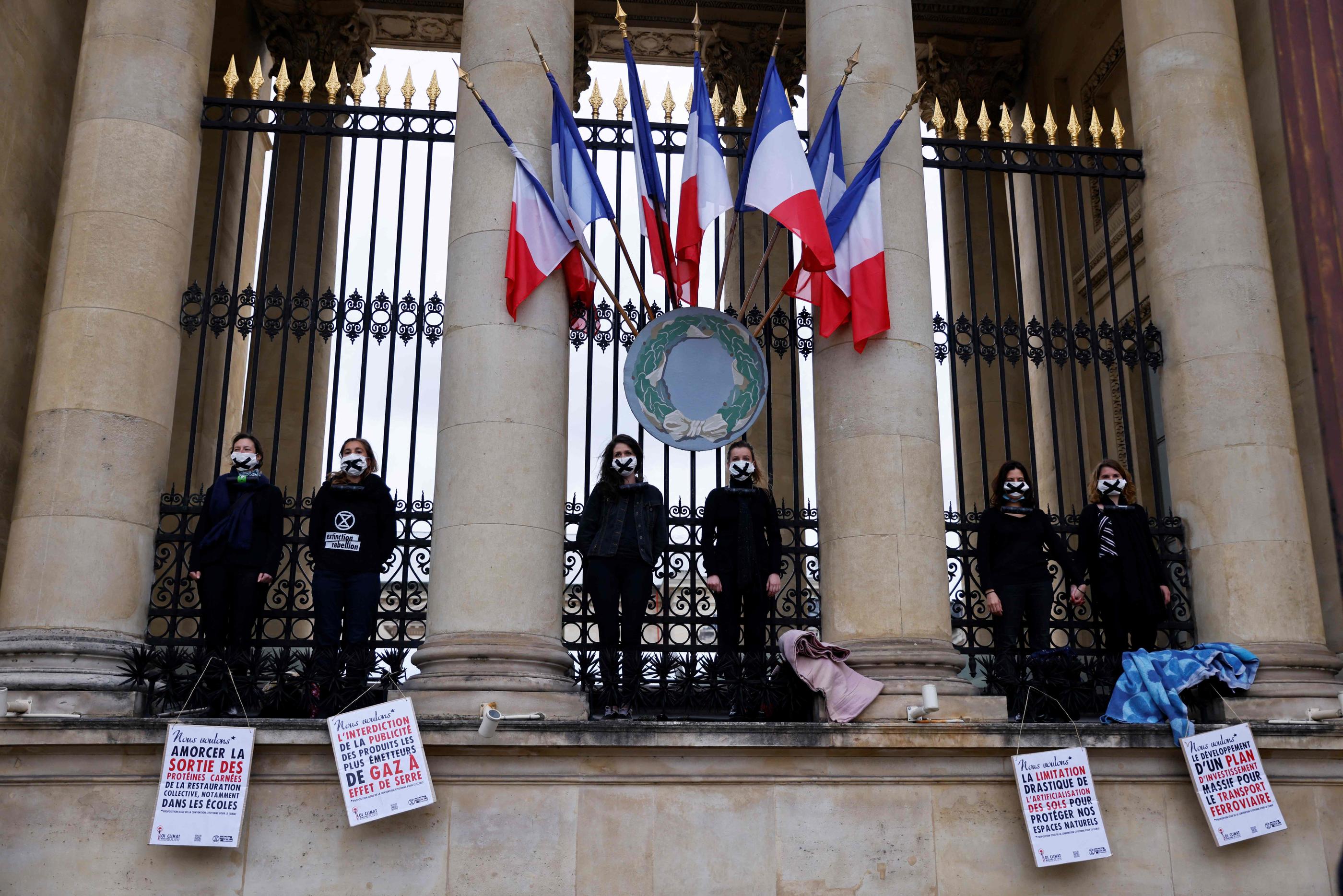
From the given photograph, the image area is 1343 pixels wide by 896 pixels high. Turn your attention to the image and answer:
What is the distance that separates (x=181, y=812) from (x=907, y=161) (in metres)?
7.91

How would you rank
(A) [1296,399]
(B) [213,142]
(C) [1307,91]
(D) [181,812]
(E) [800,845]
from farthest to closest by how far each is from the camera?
(B) [213,142] < (A) [1296,399] < (E) [800,845] < (D) [181,812] < (C) [1307,91]

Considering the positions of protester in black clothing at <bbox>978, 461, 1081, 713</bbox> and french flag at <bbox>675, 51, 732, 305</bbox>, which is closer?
protester in black clothing at <bbox>978, 461, 1081, 713</bbox>

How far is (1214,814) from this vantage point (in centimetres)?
984

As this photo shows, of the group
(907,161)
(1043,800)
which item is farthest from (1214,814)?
(907,161)

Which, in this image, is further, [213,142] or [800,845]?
[213,142]

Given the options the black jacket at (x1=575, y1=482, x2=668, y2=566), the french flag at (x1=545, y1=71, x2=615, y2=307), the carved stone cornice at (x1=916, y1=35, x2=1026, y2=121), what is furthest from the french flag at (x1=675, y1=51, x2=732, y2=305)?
the carved stone cornice at (x1=916, y1=35, x2=1026, y2=121)

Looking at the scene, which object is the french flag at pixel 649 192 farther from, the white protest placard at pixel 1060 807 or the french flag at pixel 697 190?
the white protest placard at pixel 1060 807

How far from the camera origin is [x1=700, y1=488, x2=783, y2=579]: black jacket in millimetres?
10930

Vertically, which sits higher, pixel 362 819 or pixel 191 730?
pixel 191 730

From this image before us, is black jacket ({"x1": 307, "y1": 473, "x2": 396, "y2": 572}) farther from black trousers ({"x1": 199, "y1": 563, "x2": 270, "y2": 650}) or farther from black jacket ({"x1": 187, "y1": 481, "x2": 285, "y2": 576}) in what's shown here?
black trousers ({"x1": 199, "y1": 563, "x2": 270, "y2": 650})

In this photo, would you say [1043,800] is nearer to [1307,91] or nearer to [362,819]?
[362,819]

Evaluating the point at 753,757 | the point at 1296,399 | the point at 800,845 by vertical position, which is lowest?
the point at 800,845

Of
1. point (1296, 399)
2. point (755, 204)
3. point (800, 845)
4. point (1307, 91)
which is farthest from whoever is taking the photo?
point (1296, 399)

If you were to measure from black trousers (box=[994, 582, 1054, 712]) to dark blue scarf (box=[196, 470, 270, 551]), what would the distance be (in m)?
6.10
